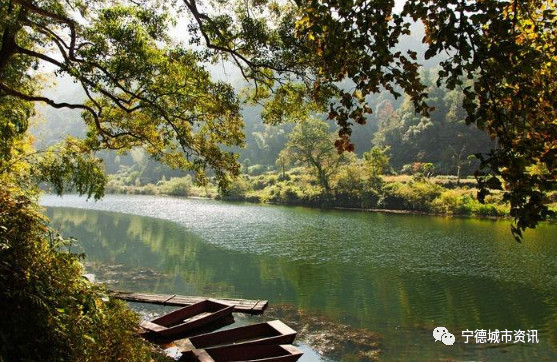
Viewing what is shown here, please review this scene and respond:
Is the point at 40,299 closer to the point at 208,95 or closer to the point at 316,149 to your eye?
the point at 208,95

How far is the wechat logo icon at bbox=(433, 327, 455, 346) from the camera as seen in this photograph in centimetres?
1223

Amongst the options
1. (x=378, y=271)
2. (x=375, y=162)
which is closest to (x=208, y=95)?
(x=378, y=271)

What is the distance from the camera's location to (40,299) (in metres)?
4.04

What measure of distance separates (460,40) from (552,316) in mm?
16021

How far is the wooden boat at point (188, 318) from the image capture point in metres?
10.3

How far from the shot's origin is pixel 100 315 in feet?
16.8

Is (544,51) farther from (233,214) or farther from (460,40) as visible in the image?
(233,214)

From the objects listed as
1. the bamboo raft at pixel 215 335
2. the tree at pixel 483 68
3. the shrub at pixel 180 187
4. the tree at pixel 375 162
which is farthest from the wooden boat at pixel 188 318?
the shrub at pixel 180 187

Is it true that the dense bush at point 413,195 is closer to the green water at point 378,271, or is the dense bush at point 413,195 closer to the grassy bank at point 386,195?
the grassy bank at point 386,195

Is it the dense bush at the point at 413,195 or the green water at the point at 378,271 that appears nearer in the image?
the green water at the point at 378,271

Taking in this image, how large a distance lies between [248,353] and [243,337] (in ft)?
4.67

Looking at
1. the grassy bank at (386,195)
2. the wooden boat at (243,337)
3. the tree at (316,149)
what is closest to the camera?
the wooden boat at (243,337)

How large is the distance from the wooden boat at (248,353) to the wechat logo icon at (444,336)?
18.8 feet

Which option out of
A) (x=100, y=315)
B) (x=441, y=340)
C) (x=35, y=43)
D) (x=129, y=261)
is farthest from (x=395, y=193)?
(x=100, y=315)
